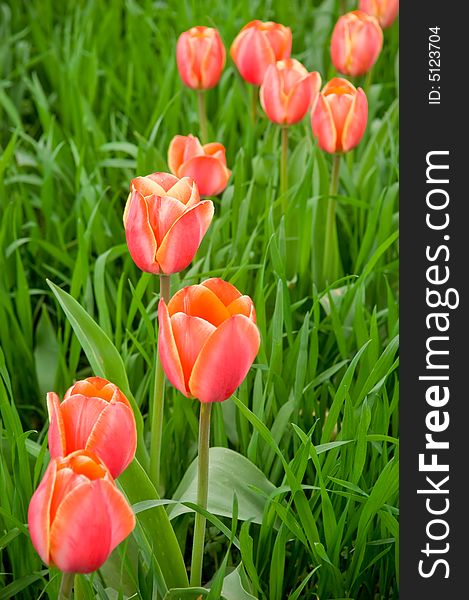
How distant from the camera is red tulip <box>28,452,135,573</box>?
0.57 meters

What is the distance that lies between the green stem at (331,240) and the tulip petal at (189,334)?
1.95 ft

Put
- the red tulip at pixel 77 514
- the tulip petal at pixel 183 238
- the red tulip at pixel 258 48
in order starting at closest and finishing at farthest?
the red tulip at pixel 77 514 → the tulip petal at pixel 183 238 → the red tulip at pixel 258 48

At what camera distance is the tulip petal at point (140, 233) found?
810 millimetres

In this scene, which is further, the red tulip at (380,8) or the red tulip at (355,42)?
the red tulip at (380,8)

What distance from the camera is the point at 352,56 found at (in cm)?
150

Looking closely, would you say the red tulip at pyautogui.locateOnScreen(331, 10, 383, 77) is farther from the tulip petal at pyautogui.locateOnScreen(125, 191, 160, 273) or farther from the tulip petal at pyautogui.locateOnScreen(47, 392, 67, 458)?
the tulip petal at pyautogui.locateOnScreen(47, 392, 67, 458)

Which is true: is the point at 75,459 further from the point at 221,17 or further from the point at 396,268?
the point at 221,17

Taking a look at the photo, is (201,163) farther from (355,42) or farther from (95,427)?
(95,427)

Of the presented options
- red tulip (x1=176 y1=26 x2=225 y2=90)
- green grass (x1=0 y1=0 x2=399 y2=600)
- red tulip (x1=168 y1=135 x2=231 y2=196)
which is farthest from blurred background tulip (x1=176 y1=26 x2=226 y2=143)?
red tulip (x1=168 y1=135 x2=231 y2=196)

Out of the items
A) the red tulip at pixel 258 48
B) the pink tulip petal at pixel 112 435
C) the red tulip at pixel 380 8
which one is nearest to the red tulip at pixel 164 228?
the pink tulip petal at pixel 112 435

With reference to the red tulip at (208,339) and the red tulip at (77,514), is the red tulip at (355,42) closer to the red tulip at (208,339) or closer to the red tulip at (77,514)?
the red tulip at (208,339)

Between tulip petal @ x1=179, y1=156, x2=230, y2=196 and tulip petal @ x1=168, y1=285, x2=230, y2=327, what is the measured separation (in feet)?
1.53

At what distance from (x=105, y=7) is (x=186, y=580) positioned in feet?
5.46

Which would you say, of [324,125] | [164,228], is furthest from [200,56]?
[164,228]
